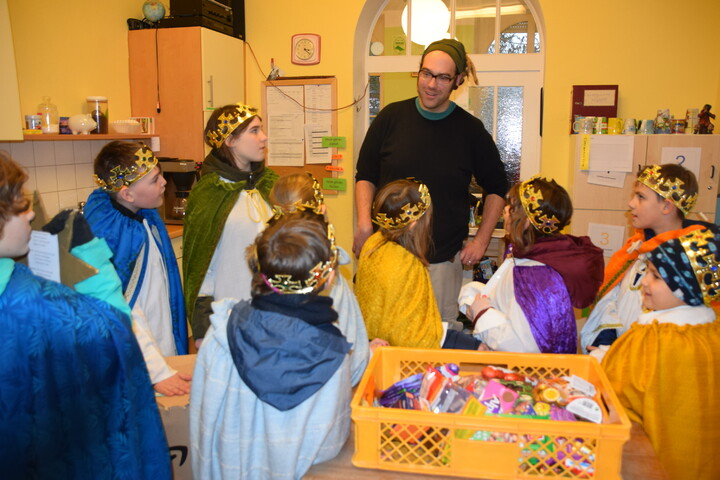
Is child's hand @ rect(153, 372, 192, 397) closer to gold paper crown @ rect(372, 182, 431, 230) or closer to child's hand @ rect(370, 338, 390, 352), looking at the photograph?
child's hand @ rect(370, 338, 390, 352)

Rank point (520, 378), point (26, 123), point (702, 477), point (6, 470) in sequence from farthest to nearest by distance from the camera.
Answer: point (26, 123) < point (702, 477) < point (520, 378) < point (6, 470)

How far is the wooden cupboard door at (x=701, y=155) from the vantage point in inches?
138

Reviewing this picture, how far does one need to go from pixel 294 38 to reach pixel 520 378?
3.65 meters

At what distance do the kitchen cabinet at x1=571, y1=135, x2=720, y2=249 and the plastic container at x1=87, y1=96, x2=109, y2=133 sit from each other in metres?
3.01

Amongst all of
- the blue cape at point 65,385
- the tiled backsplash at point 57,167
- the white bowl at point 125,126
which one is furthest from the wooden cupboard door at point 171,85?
the blue cape at point 65,385

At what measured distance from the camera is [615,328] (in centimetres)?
188

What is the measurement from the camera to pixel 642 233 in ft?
7.22

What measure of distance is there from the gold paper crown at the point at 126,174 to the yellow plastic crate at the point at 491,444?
51.8 inches

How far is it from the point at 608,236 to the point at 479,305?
2.17 metres

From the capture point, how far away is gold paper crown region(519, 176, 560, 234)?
1910 mm

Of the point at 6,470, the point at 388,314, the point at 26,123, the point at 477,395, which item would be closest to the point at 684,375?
the point at 477,395

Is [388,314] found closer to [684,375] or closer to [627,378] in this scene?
[627,378]

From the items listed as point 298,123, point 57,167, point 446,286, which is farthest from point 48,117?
point 446,286

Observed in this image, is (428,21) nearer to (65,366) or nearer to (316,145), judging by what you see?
(316,145)
